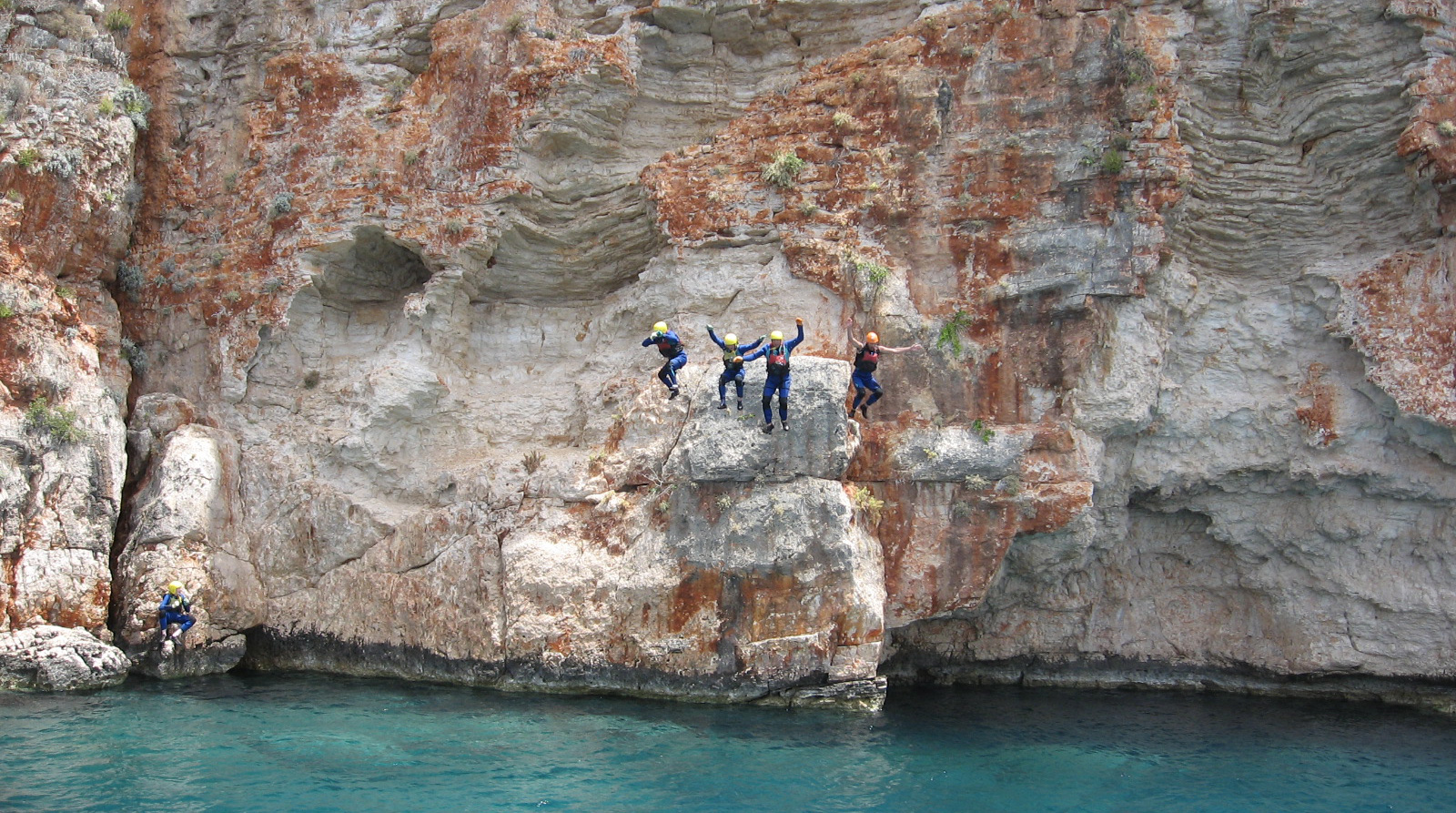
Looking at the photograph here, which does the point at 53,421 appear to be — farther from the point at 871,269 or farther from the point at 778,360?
the point at 871,269

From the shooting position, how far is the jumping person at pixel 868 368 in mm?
14281

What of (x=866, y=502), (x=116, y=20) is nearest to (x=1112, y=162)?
(x=866, y=502)

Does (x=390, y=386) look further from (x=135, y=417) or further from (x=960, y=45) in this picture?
(x=960, y=45)

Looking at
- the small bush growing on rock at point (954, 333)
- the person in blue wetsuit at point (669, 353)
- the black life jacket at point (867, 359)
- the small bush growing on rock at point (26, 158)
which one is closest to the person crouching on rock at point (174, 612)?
the small bush growing on rock at point (26, 158)

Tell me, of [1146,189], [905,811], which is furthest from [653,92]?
[905,811]

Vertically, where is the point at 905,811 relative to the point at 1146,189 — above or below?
below

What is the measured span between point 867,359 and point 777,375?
129 centimetres

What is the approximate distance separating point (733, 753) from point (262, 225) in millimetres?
11718

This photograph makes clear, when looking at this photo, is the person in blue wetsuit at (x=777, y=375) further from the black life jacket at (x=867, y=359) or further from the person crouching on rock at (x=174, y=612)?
A: the person crouching on rock at (x=174, y=612)

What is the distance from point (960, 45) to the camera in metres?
16.0

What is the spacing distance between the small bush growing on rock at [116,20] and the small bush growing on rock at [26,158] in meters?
3.30

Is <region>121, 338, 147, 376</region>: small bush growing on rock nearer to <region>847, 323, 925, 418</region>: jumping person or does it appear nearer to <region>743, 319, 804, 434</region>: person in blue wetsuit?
<region>743, 319, 804, 434</region>: person in blue wetsuit

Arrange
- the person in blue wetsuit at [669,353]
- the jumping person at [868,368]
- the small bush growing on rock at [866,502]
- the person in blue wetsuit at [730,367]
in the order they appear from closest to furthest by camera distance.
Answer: the person in blue wetsuit at [730,367], the jumping person at [868,368], the person in blue wetsuit at [669,353], the small bush growing on rock at [866,502]

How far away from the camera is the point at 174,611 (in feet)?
49.1
